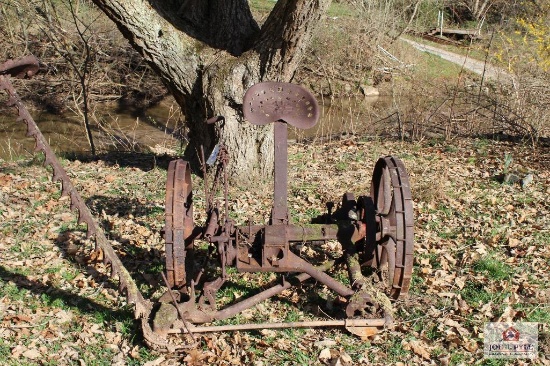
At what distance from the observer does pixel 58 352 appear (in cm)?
400

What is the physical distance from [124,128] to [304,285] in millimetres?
10626

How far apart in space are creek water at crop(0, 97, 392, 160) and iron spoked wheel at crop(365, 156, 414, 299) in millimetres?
5514

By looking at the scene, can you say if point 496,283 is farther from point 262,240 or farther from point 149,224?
point 149,224

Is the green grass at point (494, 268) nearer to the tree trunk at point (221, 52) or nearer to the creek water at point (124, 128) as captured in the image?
the tree trunk at point (221, 52)

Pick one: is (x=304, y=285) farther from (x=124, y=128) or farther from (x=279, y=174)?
(x=124, y=128)

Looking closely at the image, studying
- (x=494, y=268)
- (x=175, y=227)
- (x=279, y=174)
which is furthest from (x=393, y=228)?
→ (x=175, y=227)

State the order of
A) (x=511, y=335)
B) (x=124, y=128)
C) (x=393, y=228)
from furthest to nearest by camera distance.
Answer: (x=124, y=128) → (x=393, y=228) → (x=511, y=335)

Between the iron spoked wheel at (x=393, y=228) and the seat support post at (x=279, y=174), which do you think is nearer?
A: the iron spoked wheel at (x=393, y=228)

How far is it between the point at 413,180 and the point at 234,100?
8.81 ft

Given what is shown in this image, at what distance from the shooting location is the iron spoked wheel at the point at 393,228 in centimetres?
405

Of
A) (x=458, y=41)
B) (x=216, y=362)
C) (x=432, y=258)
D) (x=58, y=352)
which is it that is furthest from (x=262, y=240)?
(x=458, y=41)

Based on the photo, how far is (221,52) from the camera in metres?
6.81

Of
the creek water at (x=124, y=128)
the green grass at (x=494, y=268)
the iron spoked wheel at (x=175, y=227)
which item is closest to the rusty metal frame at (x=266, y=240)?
the iron spoked wheel at (x=175, y=227)

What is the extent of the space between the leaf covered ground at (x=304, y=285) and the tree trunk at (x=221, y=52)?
692 mm
